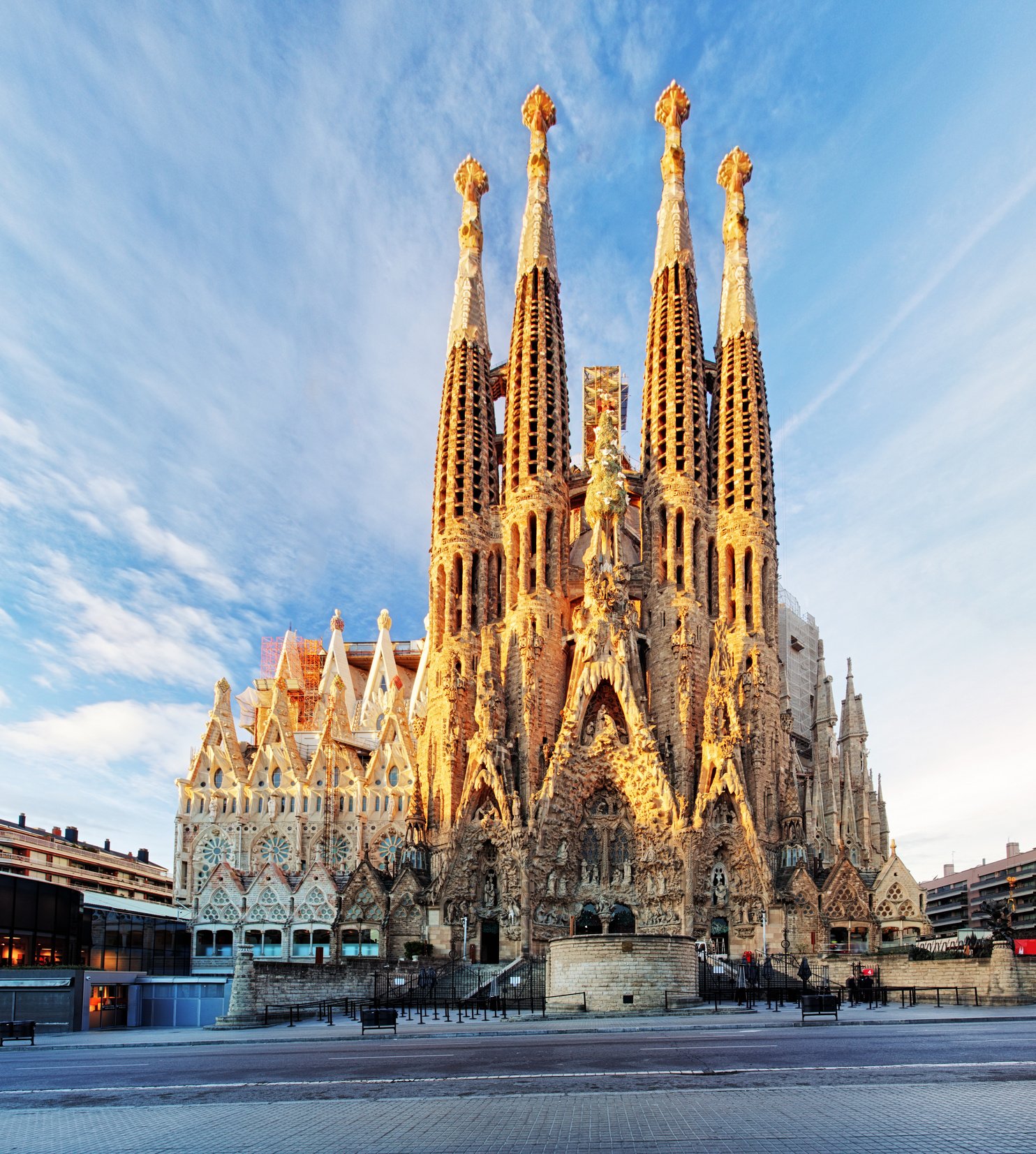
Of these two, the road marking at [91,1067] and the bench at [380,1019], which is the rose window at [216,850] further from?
the road marking at [91,1067]

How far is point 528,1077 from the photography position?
1468cm

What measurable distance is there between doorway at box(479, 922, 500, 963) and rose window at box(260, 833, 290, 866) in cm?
1598

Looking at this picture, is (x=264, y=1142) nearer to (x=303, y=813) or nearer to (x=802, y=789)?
(x=303, y=813)

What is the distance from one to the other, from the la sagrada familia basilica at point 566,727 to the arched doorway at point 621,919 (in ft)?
1.12

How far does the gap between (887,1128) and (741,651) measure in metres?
53.1

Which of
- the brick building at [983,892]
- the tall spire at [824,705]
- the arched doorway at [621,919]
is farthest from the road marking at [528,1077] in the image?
the brick building at [983,892]

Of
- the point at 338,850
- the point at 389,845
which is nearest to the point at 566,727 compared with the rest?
the point at 389,845

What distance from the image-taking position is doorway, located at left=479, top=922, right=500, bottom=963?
5919 centimetres

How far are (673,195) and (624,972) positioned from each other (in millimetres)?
56228

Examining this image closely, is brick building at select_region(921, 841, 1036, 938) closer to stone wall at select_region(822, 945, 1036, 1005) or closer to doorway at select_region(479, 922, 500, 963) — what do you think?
doorway at select_region(479, 922, 500, 963)

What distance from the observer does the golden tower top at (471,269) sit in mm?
73688

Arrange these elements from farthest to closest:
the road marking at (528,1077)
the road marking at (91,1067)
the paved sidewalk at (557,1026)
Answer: the paved sidewalk at (557,1026), the road marking at (91,1067), the road marking at (528,1077)

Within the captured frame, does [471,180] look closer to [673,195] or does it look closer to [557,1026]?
[673,195]

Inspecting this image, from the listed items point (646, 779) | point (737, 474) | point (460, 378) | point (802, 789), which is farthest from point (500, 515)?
point (802, 789)
